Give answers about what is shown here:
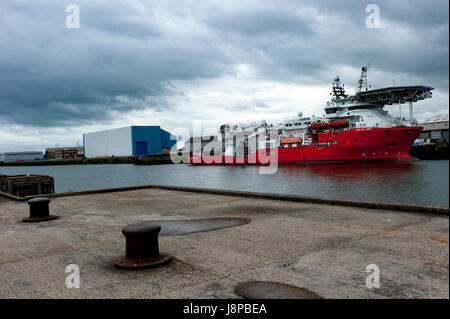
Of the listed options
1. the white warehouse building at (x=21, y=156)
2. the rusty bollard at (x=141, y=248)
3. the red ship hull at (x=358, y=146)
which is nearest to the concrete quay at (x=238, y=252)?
the rusty bollard at (x=141, y=248)

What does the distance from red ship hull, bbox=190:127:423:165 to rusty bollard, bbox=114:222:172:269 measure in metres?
46.5

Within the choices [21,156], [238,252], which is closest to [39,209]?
[238,252]

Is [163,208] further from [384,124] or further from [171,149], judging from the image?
[171,149]

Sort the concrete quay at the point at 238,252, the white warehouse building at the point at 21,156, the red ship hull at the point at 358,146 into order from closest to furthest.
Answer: the concrete quay at the point at 238,252, the red ship hull at the point at 358,146, the white warehouse building at the point at 21,156

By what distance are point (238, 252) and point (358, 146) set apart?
46.3 meters

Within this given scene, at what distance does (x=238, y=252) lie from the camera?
468cm

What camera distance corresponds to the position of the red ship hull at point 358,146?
149 ft

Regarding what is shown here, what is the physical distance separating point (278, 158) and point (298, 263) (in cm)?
5364

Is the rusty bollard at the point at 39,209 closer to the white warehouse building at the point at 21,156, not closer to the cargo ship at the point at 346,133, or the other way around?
the cargo ship at the point at 346,133

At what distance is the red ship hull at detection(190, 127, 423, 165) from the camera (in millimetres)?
45562

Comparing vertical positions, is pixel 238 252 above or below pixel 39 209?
below

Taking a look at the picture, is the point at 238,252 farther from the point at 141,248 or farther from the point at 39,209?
the point at 39,209
